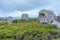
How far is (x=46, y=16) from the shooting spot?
26094mm

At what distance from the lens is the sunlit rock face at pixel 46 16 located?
2572 centimetres

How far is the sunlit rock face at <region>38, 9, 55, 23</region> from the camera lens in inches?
A: 1013

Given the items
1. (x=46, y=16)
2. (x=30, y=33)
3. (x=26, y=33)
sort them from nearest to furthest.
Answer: (x=30, y=33), (x=26, y=33), (x=46, y=16)

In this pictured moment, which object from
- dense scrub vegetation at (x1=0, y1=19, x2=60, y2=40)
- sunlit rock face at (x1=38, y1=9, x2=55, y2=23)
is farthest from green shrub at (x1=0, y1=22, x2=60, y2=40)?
sunlit rock face at (x1=38, y1=9, x2=55, y2=23)

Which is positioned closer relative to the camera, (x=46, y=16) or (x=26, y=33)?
(x=26, y=33)

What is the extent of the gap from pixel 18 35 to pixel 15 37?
459 mm

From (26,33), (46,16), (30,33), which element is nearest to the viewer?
(30,33)

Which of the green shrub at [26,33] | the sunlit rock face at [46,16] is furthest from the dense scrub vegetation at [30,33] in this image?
the sunlit rock face at [46,16]

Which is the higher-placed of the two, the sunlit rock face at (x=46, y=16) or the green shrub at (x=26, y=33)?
the sunlit rock face at (x=46, y=16)

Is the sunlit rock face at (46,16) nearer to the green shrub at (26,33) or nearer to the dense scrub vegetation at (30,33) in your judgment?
the dense scrub vegetation at (30,33)

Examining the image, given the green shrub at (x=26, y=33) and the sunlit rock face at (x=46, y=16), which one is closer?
the green shrub at (x=26, y=33)

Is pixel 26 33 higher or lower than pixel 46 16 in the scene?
lower

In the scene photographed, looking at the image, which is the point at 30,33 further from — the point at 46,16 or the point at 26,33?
the point at 46,16

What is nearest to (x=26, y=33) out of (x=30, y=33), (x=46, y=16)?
(x=30, y=33)
